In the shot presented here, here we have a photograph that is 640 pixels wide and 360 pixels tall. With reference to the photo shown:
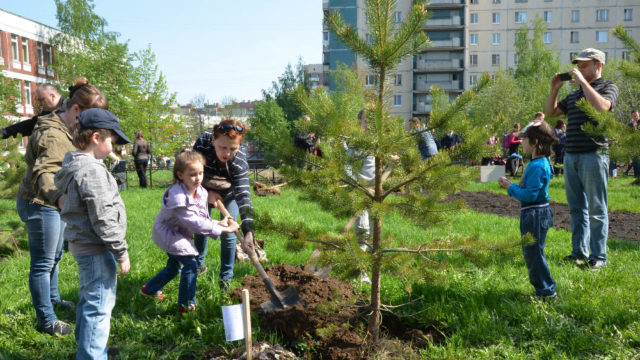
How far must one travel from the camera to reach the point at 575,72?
13.9ft

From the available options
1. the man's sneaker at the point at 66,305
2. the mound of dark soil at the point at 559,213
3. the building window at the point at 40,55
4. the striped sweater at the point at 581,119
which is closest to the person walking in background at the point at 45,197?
the man's sneaker at the point at 66,305

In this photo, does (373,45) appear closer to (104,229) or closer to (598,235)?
(104,229)

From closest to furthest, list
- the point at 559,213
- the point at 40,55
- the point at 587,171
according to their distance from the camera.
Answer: the point at 587,171 → the point at 559,213 → the point at 40,55

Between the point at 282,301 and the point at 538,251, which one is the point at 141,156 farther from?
the point at 538,251

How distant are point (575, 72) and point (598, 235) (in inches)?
64.8

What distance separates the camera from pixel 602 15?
5419 centimetres

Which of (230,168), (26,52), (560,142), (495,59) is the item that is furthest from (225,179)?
(495,59)

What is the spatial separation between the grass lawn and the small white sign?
518 mm

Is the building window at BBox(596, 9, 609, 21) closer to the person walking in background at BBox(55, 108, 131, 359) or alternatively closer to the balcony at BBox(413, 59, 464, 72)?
the balcony at BBox(413, 59, 464, 72)

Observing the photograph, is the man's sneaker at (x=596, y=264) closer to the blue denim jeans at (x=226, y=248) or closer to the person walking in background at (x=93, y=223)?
the blue denim jeans at (x=226, y=248)

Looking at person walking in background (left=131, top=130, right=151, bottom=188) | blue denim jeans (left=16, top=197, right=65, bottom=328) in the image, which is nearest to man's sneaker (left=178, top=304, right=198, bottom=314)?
blue denim jeans (left=16, top=197, right=65, bottom=328)

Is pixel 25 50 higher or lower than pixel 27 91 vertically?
higher

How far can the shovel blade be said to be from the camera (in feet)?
11.3

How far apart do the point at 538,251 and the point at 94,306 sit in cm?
315
